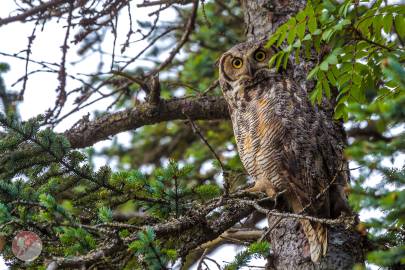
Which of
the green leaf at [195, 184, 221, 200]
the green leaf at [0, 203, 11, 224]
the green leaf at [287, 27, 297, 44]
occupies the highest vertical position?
the green leaf at [287, 27, 297, 44]

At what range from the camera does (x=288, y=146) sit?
2730mm

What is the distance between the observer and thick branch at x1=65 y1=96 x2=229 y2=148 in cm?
344

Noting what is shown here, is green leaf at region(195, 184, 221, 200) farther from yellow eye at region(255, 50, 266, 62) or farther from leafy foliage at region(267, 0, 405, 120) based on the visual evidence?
yellow eye at region(255, 50, 266, 62)

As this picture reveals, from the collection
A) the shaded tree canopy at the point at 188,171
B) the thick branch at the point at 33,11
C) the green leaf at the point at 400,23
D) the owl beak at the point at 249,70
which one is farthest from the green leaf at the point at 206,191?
the thick branch at the point at 33,11

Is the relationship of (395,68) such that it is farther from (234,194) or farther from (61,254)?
(61,254)

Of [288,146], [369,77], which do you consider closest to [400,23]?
[369,77]

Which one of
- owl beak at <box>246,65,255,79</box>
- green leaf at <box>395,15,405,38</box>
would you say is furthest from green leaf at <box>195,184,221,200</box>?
green leaf at <box>395,15,405,38</box>

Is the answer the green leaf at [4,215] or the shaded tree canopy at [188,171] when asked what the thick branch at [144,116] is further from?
the green leaf at [4,215]

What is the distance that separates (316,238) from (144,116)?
1359mm

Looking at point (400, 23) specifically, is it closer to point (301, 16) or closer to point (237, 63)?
point (301, 16)

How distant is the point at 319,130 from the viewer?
2.82 metres

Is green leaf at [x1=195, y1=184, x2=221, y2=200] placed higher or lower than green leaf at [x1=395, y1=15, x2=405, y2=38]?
lower

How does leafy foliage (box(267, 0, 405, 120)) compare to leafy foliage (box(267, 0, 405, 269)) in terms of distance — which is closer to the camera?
leafy foliage (box(267, 0, 405, 269))

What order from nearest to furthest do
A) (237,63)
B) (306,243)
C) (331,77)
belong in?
(331,77), (306,243), (237,63)
